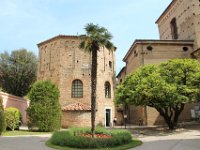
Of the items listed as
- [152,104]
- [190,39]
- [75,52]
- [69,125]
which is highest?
[190,39]

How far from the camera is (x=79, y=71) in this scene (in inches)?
1185

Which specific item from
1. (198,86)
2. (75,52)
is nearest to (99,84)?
(75,52)

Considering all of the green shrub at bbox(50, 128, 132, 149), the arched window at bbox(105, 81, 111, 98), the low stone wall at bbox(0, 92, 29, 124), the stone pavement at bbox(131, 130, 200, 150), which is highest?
the arched window at bbox(105, 81, 111, 98)

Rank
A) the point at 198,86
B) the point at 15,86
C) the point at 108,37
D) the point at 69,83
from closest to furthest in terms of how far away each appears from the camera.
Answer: the point at 108,37, the point at 198,86, the point at 69,83, the point at 15,86

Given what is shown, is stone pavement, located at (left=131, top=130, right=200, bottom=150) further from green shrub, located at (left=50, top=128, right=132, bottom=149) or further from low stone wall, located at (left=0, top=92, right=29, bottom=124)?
low stone wall, located at (left=0, top=92, right=29, bottom=124)

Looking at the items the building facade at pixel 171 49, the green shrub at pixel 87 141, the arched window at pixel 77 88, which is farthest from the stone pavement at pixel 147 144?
the arched window at pixel 77 88

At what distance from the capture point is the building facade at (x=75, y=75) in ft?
96.5

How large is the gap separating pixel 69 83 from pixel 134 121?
1141 centimetres

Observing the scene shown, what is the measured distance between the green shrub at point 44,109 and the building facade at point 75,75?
→ 5.26 m

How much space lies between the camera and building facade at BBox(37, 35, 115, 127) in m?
29.4

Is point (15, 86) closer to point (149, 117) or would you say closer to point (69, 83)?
point (69, 83)

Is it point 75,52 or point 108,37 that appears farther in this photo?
point 75,52

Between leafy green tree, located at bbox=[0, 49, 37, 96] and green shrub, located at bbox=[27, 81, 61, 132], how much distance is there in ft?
53.5

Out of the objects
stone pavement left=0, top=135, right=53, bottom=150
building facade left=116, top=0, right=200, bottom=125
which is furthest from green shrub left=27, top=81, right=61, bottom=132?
building facade left=116, top=0, right=200, bottom=125
